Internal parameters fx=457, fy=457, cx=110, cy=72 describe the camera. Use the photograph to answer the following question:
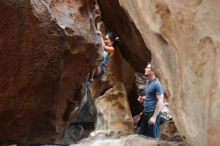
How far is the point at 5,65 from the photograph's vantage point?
15.7 ft

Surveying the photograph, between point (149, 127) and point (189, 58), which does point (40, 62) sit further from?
point (189, 58)

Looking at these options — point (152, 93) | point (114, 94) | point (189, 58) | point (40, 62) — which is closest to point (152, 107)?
point (152, 93)

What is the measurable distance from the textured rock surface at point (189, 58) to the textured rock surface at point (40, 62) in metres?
1.46

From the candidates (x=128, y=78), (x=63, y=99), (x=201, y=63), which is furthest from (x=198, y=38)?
(x=128, y=78)

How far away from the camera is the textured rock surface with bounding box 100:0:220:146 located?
3059 mm

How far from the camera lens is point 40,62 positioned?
496cm

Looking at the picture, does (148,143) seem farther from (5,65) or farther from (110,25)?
(110,25)

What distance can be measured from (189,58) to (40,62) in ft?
6.97

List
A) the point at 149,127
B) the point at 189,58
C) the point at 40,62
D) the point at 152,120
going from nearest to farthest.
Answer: the point at 189,58 → the point at 40,62 → the point at 152,120 → the point at 149,127

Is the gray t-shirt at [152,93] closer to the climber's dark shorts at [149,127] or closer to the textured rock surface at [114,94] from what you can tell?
the climber's dark shorts at [149,127]

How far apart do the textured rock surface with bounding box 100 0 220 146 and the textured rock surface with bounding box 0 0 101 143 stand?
→ 1.46 meters

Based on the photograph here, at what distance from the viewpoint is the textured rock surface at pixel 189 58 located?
3059 mm

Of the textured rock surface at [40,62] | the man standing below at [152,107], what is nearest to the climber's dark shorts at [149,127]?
the man standing below at [152,107]

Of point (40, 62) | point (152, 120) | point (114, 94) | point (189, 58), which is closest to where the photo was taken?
point (189, 58)
